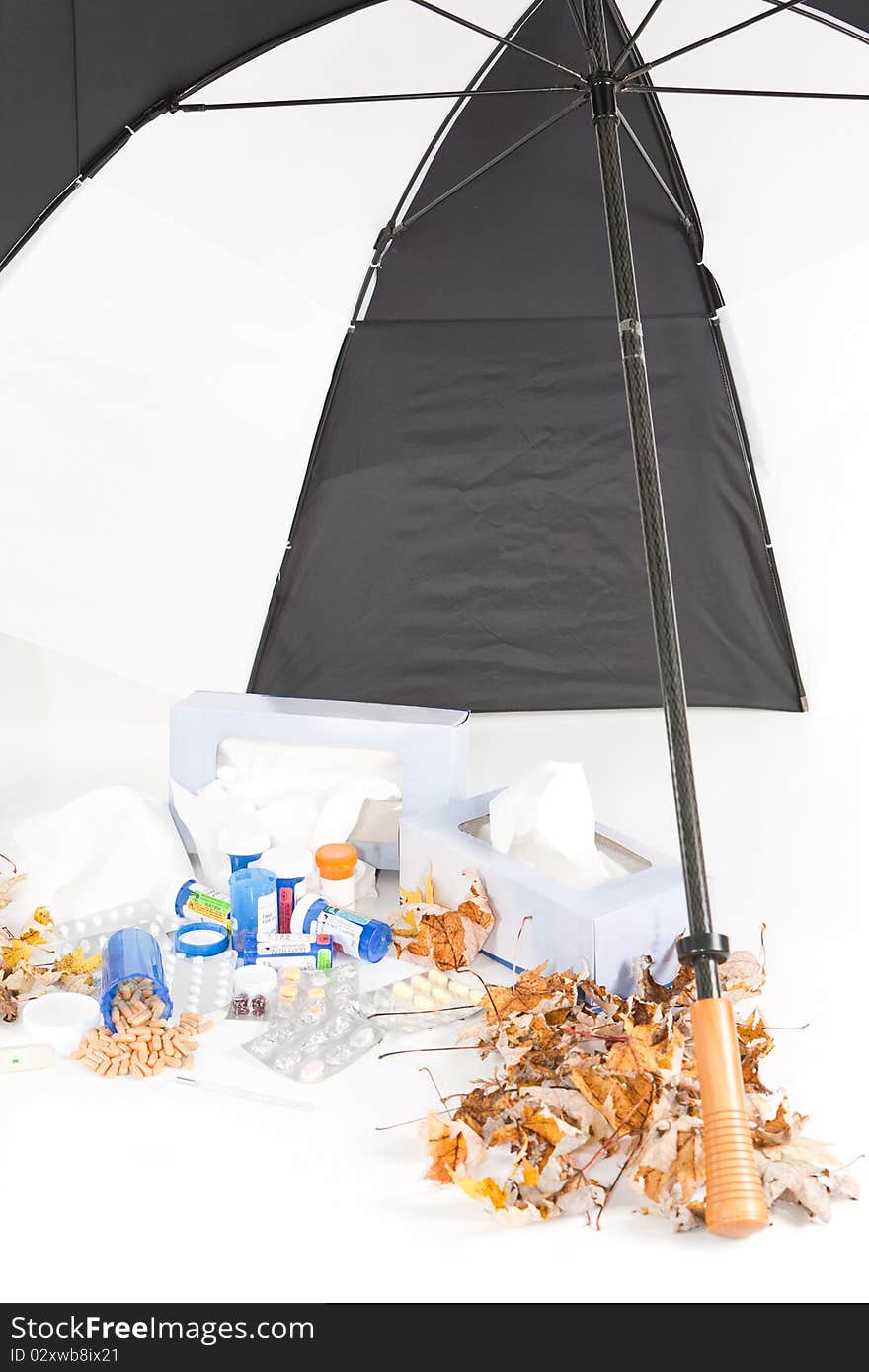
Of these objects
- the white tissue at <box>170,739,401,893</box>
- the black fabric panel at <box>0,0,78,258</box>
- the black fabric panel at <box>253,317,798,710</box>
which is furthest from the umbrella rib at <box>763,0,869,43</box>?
the white tissue at <box>170,739,401,893</box>

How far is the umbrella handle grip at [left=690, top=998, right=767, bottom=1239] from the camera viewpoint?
3.12ft

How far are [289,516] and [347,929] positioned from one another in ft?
3.20

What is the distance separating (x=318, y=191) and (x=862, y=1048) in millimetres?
1447

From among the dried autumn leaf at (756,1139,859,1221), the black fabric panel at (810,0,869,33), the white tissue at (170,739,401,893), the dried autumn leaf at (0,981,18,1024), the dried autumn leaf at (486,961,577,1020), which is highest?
the black fabric panel at (810,0,869,33)

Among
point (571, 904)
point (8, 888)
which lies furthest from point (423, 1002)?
point (8, 888)

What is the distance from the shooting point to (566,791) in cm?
153

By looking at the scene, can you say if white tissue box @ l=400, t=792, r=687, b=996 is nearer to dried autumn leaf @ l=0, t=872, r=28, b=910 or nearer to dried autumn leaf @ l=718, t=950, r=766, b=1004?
dried autumn leaf @ l=718, t=950, r=766, b=1004

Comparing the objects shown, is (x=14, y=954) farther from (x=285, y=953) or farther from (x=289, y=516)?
(x=289, y=516)

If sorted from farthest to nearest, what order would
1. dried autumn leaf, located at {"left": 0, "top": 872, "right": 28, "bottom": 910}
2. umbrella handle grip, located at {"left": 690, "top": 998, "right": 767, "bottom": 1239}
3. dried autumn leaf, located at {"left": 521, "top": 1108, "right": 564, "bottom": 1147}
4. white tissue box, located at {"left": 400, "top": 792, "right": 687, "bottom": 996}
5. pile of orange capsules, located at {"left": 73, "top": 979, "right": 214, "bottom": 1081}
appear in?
dried autumn leaf, located at {"left": 0, "top": 872, "right": 28, "bottom": 910} < white tissue box, located at {"left": 400, "top": 792, "right": 687, "bottom": 996} < pile of orange capsules, located at {"left": 73, "top": 979, "right": 214, "bottom": 1081} < dried autumn leaf, located at {"left": 521, "top": 1108, "right": 564, "bottom": 1147} < umbrella handle grip, located at {"left": 690, "top": 998, "right": 767, "bottom": 1239}

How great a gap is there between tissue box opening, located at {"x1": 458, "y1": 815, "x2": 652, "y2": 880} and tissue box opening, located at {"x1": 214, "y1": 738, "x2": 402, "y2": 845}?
0.15 metres

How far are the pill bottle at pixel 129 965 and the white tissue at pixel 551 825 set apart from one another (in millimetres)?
445

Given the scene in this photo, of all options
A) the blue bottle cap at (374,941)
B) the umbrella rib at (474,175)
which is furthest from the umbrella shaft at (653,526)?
the blue bottle cap at (374,941)

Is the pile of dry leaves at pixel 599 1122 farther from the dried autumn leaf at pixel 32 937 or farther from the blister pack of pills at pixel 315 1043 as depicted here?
the dried autumn leaf at pixel 32 937
